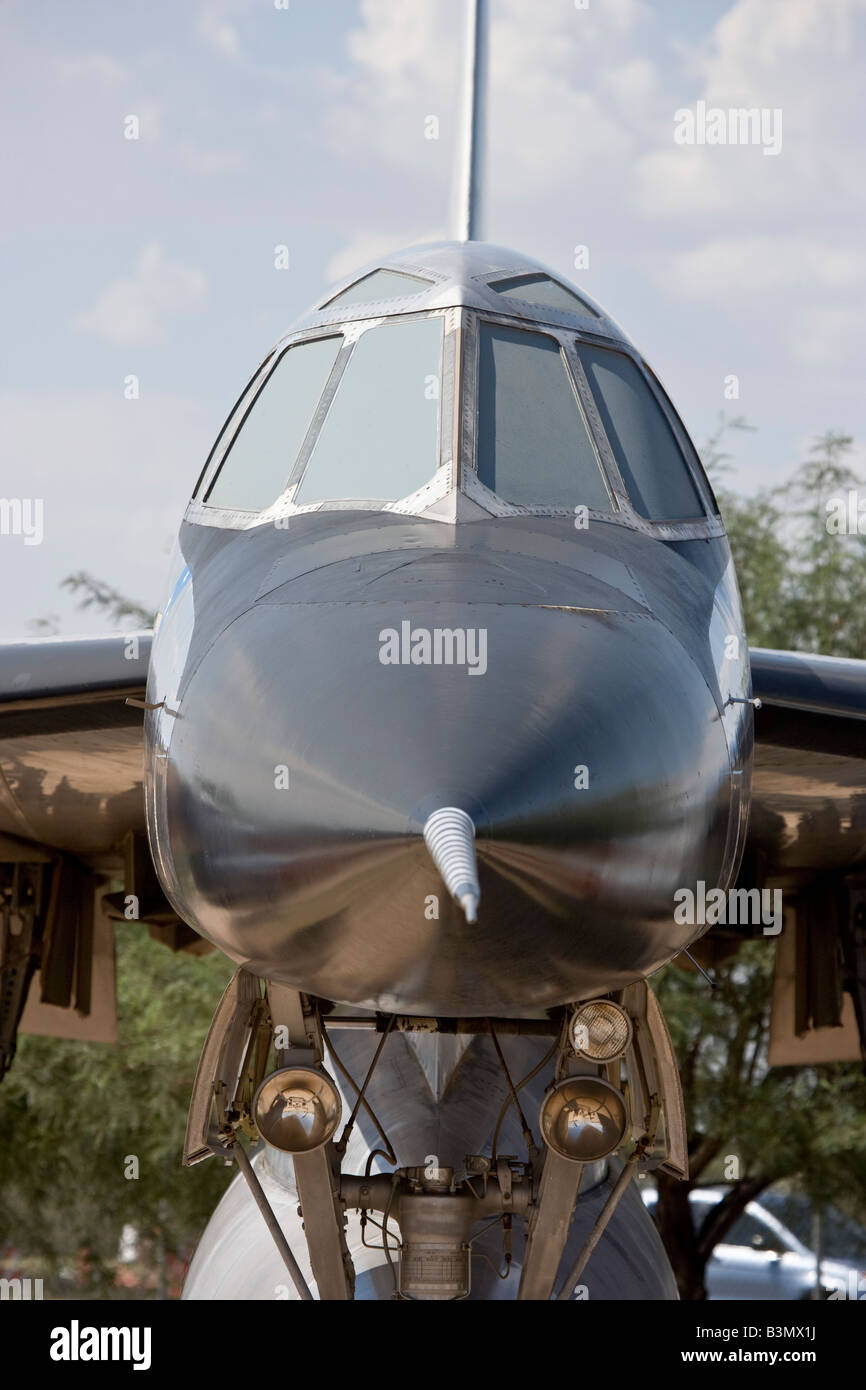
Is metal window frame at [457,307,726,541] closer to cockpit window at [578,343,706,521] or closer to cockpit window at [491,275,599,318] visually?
cockpit window at [578,343,706,521]

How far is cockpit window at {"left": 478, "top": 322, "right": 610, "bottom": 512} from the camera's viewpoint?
13.1 ft

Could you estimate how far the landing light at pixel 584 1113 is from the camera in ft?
12.3

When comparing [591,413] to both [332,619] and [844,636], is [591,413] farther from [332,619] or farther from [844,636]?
[844,636]

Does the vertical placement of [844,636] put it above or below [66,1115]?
above

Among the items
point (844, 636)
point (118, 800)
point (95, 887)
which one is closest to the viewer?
point (118, 800)

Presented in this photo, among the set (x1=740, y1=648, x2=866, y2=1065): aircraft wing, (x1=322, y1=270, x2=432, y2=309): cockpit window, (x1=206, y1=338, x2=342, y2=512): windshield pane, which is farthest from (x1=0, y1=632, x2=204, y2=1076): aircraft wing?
(x1=740, y1=648, x2=866, y2=1065): aircraft wing

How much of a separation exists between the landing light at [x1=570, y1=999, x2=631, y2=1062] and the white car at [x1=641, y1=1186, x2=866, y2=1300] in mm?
14842

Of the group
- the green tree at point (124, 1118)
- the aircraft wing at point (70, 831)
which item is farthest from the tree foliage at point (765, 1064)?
the aircraft wing at point (70, 831)

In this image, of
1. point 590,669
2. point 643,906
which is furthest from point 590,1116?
point 590,669

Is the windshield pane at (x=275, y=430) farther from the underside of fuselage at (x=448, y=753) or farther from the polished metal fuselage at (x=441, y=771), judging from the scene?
the polished metal fuselage at (x=441, y=771)

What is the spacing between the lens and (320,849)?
110 inches

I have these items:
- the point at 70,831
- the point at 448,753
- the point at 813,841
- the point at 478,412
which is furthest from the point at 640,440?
the point at 70,831
